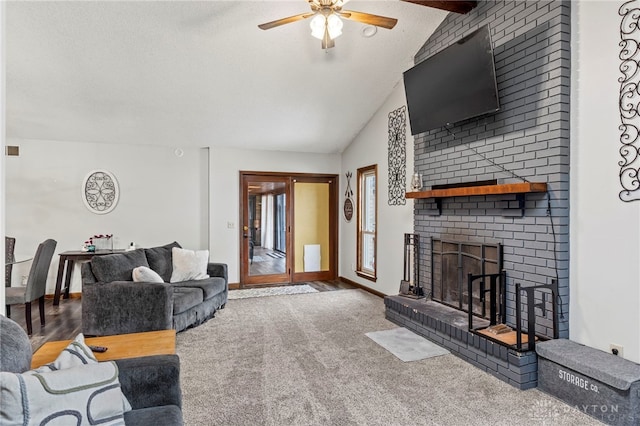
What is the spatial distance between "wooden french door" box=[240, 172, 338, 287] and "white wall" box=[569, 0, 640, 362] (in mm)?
4293

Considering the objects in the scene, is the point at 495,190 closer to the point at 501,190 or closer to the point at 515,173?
the point at 501,190

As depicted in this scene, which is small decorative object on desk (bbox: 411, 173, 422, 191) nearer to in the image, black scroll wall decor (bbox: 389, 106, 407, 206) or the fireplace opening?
black scroll wall decor (bbox: 389, 106, 407, 206)

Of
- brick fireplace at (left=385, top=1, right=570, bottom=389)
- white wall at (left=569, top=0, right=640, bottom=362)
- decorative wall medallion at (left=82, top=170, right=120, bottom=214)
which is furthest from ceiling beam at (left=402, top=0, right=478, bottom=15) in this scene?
decorative wall medallion at (left=82, top=170, right=120, bottom=214)

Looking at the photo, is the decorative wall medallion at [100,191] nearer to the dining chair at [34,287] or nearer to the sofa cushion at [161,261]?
the dining chair at [34,287]

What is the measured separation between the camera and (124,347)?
2.01m

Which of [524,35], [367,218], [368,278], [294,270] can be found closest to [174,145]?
[294,270]

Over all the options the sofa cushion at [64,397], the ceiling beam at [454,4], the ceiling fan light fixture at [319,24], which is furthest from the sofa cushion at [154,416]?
the ceiling beam at [454,4]

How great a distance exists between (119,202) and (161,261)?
1.72m

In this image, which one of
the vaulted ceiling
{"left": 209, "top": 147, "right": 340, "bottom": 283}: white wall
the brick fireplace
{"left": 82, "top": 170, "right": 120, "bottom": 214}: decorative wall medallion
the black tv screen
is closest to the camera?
the brick fireplace

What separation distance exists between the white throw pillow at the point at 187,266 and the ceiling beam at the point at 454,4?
12.5ft

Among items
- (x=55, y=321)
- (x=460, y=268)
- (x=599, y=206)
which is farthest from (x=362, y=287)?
(x=55, y=321)

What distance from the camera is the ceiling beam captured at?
3537 millimetres

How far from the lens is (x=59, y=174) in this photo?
17.5ft

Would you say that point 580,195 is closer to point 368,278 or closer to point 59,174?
point 368,278
